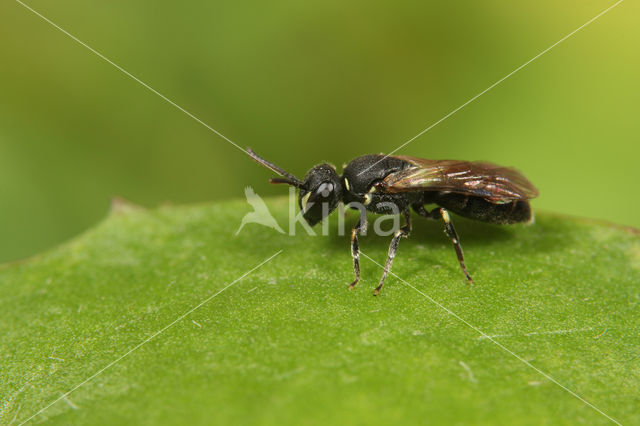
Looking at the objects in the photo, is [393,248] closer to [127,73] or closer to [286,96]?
[286,96]

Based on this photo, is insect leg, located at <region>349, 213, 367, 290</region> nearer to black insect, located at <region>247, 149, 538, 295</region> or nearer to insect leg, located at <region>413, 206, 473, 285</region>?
black insect, located at <region>247, 149, 538, 295</region>

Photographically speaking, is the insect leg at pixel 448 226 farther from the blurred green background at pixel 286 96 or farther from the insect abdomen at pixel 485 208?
the blurred green background at pixel 286 96


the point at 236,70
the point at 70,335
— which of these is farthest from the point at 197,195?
the point at 70,335

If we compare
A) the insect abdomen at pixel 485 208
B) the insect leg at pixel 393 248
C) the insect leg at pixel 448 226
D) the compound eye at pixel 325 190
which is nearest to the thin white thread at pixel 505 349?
the insect leg at pixel 393 248

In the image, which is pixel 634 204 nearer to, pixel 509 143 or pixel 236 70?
pixel 509 143

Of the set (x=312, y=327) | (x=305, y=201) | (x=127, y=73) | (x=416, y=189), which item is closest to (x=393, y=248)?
(x=416, y=189)

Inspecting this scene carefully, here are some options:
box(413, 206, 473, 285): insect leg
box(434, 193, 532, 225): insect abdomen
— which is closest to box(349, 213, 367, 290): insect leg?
box(413, 206, 473, 285): insect leg
